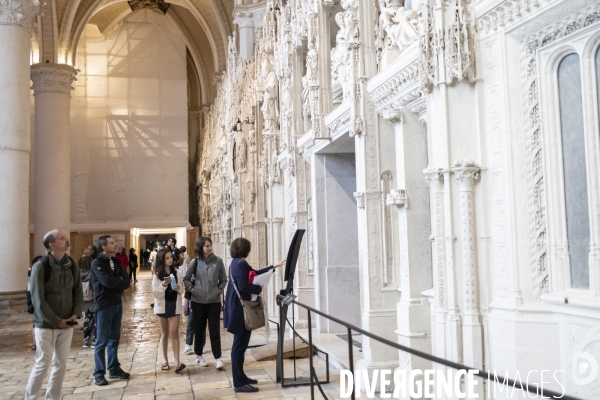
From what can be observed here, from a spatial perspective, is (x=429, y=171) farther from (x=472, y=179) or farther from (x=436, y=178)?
(x=472, y=179)

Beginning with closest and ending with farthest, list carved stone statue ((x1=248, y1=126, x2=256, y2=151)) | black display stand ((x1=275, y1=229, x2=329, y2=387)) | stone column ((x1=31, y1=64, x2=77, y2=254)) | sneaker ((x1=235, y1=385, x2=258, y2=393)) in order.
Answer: black display stand ((x1=275, y1=229, x2=329, y2=387))
sneaker ((x1=235, y1=385, x2=258, y2=393))
carved stone statue ((x1=248, y1=126, x2=256, y2=151))
stone column ((x1=31, y1=64, x2=77, y2=254))

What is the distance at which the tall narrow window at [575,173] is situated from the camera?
390 cm

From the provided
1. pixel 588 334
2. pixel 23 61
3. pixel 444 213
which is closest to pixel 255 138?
pixel 23 61

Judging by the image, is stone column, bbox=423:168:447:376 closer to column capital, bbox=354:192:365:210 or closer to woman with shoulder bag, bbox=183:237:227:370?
column capital, bbox=354:192:365:210

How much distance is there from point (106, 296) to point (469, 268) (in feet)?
13.3

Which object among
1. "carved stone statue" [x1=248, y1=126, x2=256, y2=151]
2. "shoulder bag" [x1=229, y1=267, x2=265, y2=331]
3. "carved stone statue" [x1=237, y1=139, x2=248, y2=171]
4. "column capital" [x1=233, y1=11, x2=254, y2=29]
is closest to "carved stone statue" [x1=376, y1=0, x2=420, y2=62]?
"shoulder bag" [x1=229, y1=267, x2=265, y2=331]

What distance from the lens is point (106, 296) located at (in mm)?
6434

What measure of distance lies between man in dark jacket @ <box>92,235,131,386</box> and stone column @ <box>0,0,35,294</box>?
8.00m

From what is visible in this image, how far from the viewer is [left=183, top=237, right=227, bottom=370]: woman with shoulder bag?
692 centimetres

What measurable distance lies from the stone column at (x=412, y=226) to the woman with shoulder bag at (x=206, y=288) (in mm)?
2297

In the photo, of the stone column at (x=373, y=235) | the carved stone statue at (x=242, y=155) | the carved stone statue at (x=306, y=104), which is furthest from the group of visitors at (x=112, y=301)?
the carved stone statue at (x=242, y=155)

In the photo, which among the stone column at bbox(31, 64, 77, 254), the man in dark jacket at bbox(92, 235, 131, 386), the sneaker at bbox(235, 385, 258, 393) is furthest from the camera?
the stone column at bbox(31, 64, 77, 254)

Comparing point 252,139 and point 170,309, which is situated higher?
point 252,139

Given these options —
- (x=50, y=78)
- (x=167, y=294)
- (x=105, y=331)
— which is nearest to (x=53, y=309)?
(x=105, y=331)
